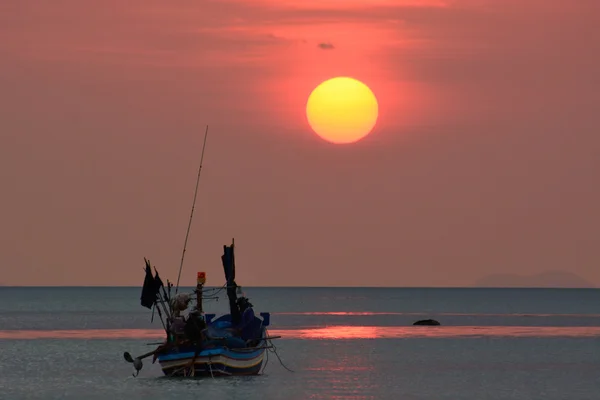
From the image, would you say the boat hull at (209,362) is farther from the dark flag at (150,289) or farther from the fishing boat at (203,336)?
the dark flag at (150,289)

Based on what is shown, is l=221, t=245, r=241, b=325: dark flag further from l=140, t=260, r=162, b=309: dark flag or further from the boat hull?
l=140, t=260, r=162, b=309: dark flag

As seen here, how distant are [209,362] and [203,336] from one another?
86.6 inches

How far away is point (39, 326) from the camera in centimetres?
16725

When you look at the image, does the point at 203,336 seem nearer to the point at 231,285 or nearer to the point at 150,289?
the point at 150,289

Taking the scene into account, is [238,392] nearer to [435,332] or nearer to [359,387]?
[359,387]

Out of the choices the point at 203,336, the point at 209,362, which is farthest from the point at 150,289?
the point at 209,362

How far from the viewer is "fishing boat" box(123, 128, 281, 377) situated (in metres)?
73.0

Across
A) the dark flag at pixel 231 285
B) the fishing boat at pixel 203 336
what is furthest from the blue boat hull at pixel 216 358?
the dark flag at pixel 231 285

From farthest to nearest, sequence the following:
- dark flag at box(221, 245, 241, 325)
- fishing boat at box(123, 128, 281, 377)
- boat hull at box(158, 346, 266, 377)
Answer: dark flag at box(221, 245, 241, 325)
boat hull at box(158, 346, 266, 377)
fishing boat at box(123, 128, 281, 377)

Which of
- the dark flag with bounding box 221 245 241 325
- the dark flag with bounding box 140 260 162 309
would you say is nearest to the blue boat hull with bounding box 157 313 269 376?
the dark flag with bounding box 221 245 241 325

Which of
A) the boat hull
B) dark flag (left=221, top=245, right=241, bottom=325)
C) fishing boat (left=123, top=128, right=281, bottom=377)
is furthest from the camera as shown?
dark flag (left=221, top=245, right=241, bottom=325)

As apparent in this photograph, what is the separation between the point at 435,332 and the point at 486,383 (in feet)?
222

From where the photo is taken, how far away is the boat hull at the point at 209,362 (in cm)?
7462

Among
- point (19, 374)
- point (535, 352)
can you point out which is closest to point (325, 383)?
point (19, 374)
